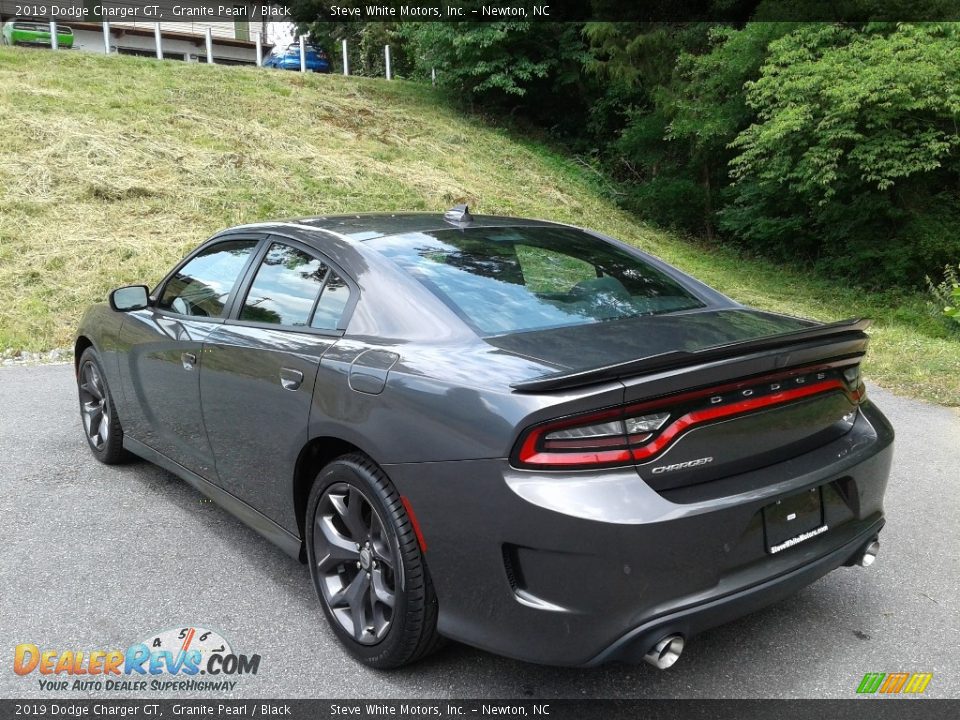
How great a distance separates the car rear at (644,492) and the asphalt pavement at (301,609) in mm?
398

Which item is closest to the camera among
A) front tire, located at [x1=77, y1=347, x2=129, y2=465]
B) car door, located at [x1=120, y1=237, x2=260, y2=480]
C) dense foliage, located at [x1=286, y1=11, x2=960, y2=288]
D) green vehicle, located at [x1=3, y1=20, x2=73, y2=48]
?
car door, located at [x1=120, y1=237, x2=260, y2=480]

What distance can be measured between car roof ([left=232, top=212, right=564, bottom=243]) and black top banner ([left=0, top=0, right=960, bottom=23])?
36.6 feet

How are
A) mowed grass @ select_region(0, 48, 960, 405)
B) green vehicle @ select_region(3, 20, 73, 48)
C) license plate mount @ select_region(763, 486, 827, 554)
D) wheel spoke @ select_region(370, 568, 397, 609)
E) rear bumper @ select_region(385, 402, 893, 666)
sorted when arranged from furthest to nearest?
green vehicle @ select_region(3, 20, 73, 48) → mowed grass @ select_region(0, 48, 960, 405) → wheel spoke @ select_region(370, 568, 397, 609) → license plate mount @ select_region(763, 486, 827, 554) → rear bumper @ select_region(385, 402, 893, 666)

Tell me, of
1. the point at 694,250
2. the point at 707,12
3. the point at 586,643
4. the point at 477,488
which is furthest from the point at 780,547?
the point at 707,12

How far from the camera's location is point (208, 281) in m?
3.77

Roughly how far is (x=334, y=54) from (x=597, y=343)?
43.6 meters

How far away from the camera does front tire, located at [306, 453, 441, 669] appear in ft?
7.89

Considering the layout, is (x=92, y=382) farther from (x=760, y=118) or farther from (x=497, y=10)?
(x=497, y=10)

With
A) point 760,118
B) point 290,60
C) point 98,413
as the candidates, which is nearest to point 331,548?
point 98,413

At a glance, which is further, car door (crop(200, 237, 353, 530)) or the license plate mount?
car door (crop(200, 237, 353, 530))

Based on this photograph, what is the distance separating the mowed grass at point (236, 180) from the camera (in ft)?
33.5

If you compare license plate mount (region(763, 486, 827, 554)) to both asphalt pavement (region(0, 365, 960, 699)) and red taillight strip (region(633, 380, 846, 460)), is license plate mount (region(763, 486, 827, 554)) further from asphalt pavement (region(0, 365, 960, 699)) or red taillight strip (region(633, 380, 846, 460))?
→ asphalt pavement (region(0, 365, 960, 699))

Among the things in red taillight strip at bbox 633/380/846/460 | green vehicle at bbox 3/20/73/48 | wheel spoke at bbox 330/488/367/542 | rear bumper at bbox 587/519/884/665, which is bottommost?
rear bumper at bbox 587/519/884/665

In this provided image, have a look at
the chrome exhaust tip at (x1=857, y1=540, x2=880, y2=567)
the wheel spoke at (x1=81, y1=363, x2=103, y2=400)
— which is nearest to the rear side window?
the chrome exhaust tip at (x1=857, y1=540, x2=880, y2=567)
